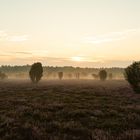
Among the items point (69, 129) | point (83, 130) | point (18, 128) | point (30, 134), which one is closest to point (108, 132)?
point (83, 130)

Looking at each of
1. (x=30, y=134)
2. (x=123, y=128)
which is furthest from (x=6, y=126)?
(x=123, y=128)

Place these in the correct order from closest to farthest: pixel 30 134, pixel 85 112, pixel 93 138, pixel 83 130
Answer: pixel 93 138 < pixel 30 134 < pixel 83 130 < pixel 85 112

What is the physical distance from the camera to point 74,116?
1861 centimetres

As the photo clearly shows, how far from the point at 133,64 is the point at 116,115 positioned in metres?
30.1

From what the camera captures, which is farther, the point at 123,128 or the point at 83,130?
the point at 123,128

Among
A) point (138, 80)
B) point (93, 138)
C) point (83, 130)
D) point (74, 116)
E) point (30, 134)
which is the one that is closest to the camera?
point (93, 138)

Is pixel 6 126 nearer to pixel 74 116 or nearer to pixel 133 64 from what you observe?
pixel 74 116

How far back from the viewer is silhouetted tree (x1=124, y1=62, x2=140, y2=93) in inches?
1817

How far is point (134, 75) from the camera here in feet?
154

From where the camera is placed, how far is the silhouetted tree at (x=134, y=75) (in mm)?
46150

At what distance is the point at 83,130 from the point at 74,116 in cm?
540

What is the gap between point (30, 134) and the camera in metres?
12.3

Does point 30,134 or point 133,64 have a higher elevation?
point 133,64

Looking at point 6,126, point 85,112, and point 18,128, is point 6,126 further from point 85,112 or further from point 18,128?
point 85,112
